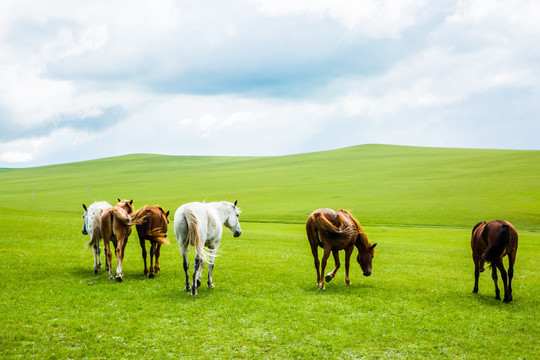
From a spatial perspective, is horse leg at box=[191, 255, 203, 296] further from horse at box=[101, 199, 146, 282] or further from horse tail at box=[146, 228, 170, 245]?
horse at box=[101, 199, 146, 282]

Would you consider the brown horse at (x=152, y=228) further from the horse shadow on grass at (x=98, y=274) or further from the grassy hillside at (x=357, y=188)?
the grassy hillside at (x=357, y=188)

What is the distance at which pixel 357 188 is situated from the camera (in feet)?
214

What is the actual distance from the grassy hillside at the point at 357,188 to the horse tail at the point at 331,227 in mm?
30826

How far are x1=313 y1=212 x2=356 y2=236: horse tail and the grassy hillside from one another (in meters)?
30.8

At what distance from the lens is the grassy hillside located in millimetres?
45000

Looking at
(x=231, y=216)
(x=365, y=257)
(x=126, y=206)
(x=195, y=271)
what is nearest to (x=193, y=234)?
(x=195, y=271)

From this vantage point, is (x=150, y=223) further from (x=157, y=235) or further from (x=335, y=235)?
(x=335, y=235)

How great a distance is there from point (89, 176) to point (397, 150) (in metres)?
96.4

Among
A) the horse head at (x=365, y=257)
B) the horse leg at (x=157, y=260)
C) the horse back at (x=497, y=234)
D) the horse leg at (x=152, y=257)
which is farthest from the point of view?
the horse leg at (x=157, y=260)

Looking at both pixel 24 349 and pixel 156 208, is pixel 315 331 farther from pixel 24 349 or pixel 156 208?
pixel 156 208

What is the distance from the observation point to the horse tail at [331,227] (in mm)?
10953

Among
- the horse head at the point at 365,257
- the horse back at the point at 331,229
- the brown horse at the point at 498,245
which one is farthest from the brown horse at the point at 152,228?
the brown horse at the point at 498,245

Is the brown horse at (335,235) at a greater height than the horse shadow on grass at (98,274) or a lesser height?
greater

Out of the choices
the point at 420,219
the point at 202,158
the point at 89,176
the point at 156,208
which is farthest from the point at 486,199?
the point at 202,158
